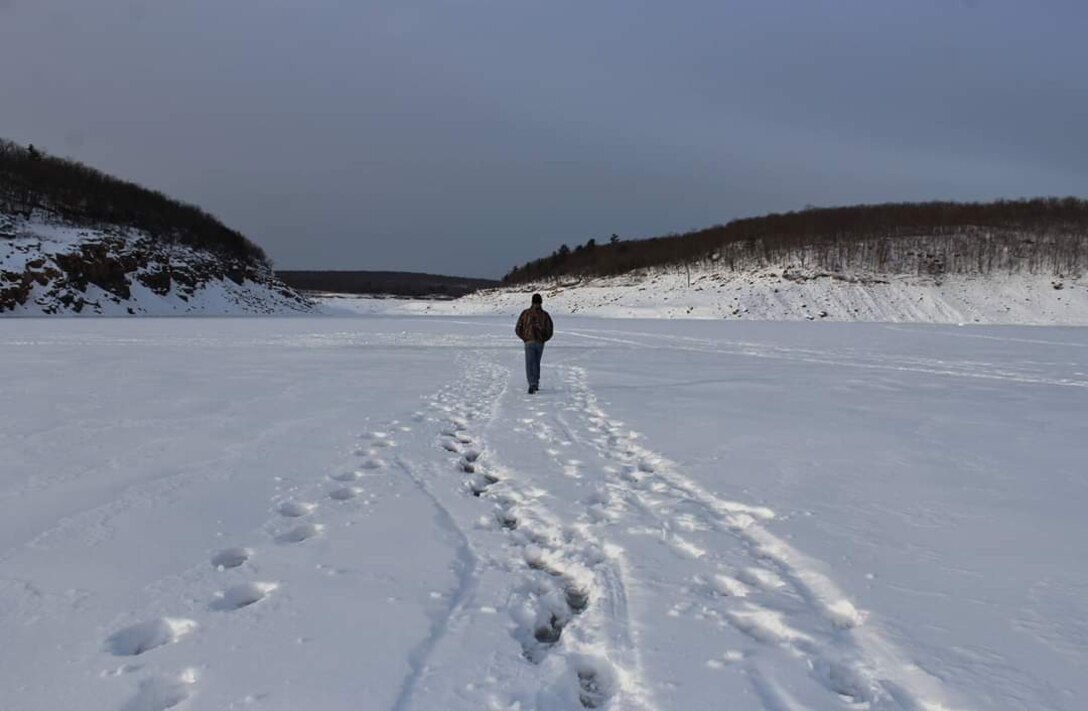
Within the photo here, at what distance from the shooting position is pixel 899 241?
211 feet

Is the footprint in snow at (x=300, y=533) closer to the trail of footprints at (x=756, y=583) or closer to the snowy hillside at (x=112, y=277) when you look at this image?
the trail of footprints at (x=756, y=583)

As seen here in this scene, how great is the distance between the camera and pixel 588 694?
256 centimetres

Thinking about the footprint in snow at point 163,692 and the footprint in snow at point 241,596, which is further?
the footprint in snow at point 241,596

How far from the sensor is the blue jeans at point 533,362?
10.2m

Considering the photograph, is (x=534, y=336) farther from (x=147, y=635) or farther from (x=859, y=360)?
(x=859, y=360)

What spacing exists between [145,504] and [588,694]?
3554 millimetres

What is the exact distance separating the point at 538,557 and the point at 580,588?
0.43 m

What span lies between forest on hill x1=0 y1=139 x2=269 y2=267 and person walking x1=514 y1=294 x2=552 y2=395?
200 ft

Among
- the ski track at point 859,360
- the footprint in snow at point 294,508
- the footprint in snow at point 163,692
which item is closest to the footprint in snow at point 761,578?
the footprint in snow at point 163,692

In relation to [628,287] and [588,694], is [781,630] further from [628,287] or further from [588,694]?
[628,287]

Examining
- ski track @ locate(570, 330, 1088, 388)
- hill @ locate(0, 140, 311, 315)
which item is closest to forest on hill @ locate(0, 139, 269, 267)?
hill @ locate(0, 140, 311, 315)

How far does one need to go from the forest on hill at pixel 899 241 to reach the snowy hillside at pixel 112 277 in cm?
4117

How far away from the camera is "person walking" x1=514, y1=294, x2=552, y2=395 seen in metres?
10.2

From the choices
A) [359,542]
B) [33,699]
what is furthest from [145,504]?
[33,699]
